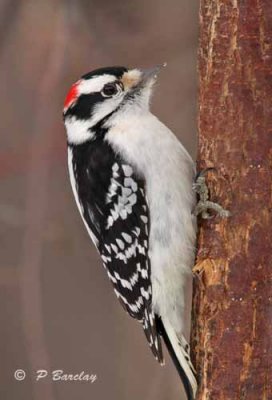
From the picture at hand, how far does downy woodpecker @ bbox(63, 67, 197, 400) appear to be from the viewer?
3.24 metres

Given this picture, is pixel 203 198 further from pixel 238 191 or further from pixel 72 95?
pixel 72 95

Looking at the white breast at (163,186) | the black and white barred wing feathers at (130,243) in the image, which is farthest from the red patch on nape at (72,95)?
the black and white barred wing feathers at (130,243)

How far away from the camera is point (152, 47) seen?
472 centimetres

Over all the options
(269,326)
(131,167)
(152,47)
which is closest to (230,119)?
(131,167)

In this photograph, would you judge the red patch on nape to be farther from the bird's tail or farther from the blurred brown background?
the blurred brown background

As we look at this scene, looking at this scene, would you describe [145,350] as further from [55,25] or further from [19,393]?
[55,25]

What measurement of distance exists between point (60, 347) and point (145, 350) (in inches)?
17.8

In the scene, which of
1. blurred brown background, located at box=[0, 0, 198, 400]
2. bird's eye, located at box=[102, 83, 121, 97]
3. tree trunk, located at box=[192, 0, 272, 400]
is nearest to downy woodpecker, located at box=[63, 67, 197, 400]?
bird's eye, located at box=[102, 83, 121, 97]

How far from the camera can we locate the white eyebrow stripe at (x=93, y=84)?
131 inches

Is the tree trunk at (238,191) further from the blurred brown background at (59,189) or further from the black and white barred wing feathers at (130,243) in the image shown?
the blurred brown background at (59,189)

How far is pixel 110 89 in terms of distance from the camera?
3352 mm

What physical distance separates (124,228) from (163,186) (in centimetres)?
22

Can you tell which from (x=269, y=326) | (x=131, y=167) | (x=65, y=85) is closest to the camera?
(x=269, y=326)

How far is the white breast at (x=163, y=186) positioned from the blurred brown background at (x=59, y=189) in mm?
1356
